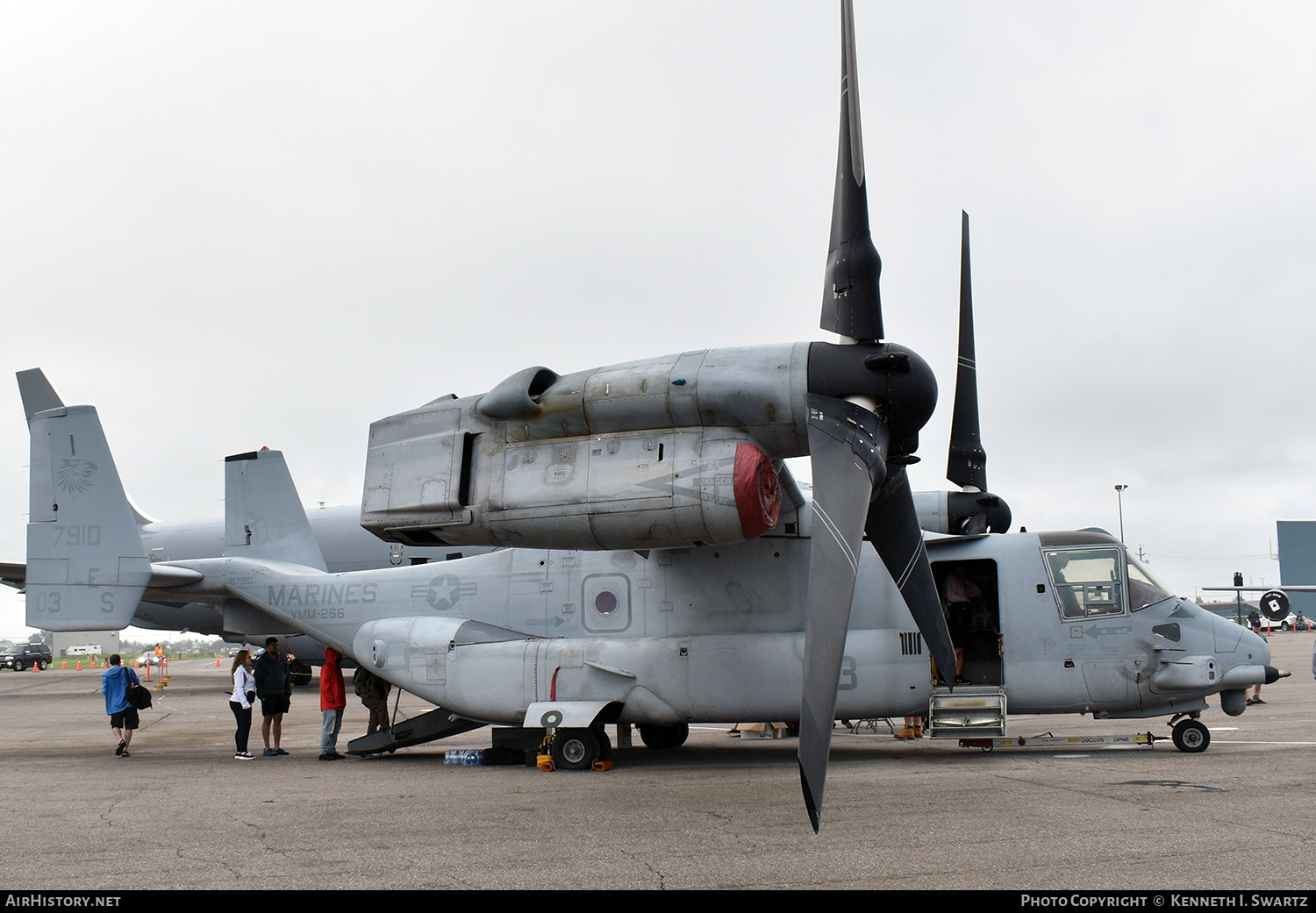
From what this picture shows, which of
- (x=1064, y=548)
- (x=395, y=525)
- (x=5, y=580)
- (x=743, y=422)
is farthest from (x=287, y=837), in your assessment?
(x=5, y=580)

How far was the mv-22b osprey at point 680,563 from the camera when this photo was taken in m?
9.39

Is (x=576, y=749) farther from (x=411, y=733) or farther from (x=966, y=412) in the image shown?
(x=966, y=412)

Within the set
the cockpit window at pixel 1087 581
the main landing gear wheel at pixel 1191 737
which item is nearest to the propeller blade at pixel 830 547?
the cockpit window at pixel 1087 581

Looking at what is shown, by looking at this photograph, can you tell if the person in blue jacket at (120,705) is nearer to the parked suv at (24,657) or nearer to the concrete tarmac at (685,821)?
the concrete tarmac at (685,821)

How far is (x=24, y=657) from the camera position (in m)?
55.8

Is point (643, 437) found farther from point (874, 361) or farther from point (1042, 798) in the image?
point (1042, 798)

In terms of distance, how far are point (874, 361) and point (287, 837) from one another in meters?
6.50

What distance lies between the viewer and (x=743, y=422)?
9.48m

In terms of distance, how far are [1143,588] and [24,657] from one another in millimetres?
61478

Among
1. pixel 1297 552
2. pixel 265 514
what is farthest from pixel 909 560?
pixel 1297 552

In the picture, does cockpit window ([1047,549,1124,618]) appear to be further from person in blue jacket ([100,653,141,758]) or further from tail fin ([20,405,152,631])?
person in blue jacket ([100,653,141,758])

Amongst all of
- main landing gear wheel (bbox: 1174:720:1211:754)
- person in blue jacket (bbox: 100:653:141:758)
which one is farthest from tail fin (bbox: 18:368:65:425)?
main landing gear wheel (bbox: 1174:720:1211:754)

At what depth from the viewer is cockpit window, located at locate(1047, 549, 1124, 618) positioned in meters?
12.2

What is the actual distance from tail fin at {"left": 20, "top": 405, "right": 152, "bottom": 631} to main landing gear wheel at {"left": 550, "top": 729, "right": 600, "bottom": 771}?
6506 mm
